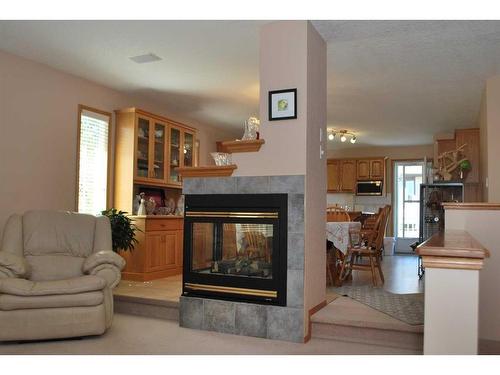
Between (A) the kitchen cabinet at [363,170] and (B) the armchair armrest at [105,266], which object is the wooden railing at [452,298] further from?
(A) the kitchen cabinet at [363,170]

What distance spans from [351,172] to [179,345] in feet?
25.3

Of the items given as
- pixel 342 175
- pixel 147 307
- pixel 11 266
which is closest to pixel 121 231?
pixel 147 307

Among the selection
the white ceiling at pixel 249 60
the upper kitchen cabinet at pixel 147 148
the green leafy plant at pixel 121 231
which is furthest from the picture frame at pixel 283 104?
the upper kitchen cabinet at pixel 147 148

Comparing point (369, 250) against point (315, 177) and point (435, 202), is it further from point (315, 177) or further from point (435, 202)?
point (435, 202)

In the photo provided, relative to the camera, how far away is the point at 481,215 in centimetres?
372

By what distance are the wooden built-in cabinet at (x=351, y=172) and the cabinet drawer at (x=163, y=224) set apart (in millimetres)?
5109

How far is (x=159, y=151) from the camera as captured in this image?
643 cm

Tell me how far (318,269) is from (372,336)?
27.9 inches

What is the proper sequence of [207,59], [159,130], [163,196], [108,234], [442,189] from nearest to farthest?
[108,234]
[207,59]
[159,130]
[163,196]
[442,189]

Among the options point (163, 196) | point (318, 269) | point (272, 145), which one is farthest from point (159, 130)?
point (318, 269)

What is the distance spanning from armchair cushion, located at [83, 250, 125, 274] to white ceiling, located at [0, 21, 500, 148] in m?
1.98

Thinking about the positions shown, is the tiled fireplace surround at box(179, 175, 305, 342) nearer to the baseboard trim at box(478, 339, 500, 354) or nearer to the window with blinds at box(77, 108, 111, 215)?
the baseboard trim at box(478, 339, 500, 354)
